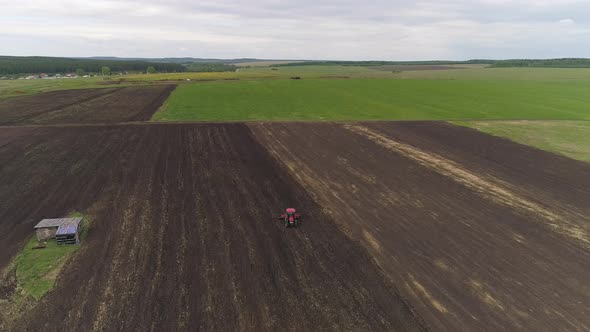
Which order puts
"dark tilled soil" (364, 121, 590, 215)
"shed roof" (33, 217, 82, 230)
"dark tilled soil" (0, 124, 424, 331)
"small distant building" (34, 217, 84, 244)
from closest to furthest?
"dark tilled soil" (0, 124, 424, 331) < "small distant building" (34, 217, 84, 244) < "shed roof" (33, 217, 82, 230) < "dark tilled soil" (364, 121, 590, 215)

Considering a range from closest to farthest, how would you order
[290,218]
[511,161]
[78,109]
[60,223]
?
[60,223], [290,218], [511,161], [78,109]

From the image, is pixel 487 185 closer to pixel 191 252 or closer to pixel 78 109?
pixel 191 252

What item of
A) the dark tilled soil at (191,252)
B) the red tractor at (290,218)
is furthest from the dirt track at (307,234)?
the red tractor at (290,218)

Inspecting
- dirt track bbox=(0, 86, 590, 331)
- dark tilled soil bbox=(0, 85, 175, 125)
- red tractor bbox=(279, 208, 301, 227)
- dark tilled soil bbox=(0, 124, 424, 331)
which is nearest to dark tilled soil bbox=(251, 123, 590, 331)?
dirt track bbox=(0, 86, 590, 331)

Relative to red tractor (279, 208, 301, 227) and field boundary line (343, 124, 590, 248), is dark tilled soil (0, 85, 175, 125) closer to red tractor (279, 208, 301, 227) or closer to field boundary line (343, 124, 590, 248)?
field boundary line (343, 124, 590, 248)

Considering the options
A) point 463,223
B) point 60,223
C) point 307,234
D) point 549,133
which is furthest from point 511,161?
point 60,223

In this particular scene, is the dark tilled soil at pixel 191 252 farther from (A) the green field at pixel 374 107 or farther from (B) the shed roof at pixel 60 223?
(A) the green field at pixel 374 107

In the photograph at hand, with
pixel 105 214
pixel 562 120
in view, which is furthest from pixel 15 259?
pixel 562 120
